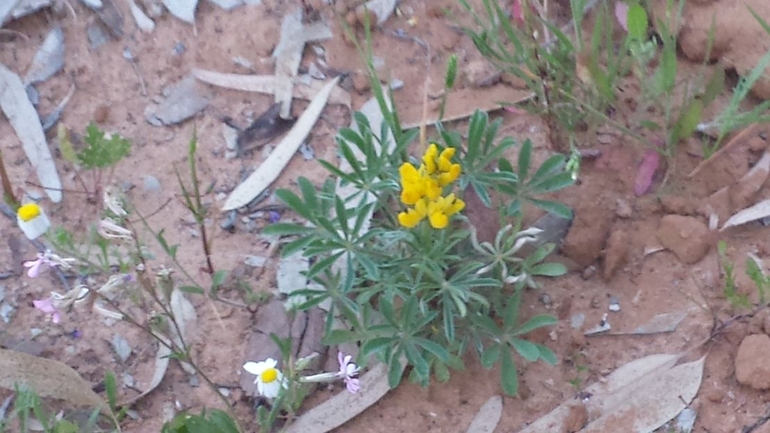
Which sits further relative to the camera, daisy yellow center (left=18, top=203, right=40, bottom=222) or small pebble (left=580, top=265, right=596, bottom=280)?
small pebble (left=580, top=265, right=596, bottom=280)

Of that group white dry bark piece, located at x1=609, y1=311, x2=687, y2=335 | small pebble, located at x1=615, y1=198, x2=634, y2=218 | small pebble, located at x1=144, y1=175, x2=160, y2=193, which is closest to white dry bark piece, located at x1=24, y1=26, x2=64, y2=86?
small pebble, located at x1=144, y1=175, x2=160, y2=193

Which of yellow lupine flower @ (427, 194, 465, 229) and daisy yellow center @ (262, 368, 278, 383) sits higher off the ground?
yellow lupine flower @ (427, 194, 465, 229)

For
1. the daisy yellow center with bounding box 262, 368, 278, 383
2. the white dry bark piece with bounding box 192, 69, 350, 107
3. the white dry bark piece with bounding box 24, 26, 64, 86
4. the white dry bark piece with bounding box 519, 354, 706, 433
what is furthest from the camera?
the white dry bark piece with bounding box 24, 26, 64, 86

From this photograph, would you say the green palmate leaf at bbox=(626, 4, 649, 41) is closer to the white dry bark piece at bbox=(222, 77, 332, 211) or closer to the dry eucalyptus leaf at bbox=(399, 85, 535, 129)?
the dry eucalyptus leaf at bbox=(399, 85, 535, 129)

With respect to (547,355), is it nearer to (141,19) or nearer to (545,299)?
(545,299)

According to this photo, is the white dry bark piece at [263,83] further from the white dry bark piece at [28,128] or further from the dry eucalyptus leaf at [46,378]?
the dry eucalyptus leaf at [46,378]

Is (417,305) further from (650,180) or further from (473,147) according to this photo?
(650,180)

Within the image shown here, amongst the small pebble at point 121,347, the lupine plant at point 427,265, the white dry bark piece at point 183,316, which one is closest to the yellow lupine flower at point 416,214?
the lupine plant at point 427,265
